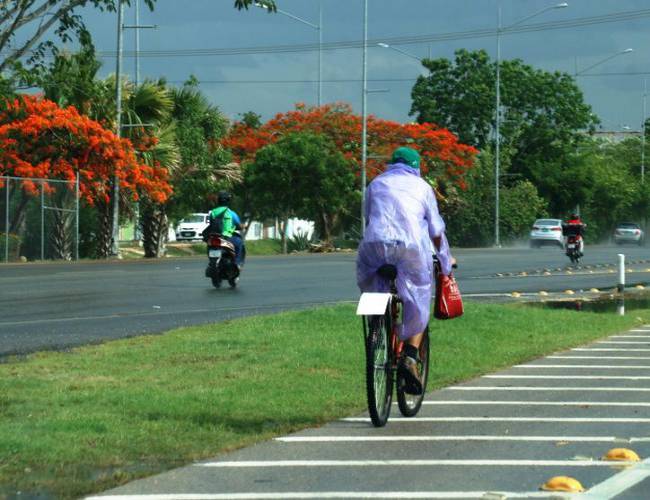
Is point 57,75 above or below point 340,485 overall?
above

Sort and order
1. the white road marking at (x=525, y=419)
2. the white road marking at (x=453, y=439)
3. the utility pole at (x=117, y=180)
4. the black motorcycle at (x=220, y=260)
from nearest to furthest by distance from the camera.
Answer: the white road marking at (x=453, y=439)
the white road marking at (x=525, y=419)
the black motorcycle at (x=220, y=260)
the utility pole at (x=117, y=180)

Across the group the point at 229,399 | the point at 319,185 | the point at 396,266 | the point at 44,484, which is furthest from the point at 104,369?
the point at 319,185

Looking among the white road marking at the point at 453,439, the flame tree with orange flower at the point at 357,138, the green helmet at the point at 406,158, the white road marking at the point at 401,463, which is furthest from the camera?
the flame tree with orange flower at the point at 357,138

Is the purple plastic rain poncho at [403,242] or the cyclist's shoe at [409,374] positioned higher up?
the purple plastic rain poncho at [403,242]

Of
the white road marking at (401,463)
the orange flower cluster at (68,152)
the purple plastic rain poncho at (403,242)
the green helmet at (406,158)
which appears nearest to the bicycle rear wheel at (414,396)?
the purple plastic rain poncho at (403,242)

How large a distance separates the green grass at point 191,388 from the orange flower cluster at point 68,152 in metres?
21.1

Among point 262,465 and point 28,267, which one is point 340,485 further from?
point 28,267

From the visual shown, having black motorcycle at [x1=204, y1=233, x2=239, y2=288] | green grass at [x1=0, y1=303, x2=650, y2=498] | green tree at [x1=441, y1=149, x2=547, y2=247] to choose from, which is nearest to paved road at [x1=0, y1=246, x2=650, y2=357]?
black motorcycle at [x1=204, y1=233, x2=239, y2=288]

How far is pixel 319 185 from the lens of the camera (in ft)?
→ 183

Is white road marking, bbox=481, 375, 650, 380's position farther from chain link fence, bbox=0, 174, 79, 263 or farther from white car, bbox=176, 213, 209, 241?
white car, bbox=176, 213, 209, 241

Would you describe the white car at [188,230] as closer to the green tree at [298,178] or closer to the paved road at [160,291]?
the green tree at [298,178]

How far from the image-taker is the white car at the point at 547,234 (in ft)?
203

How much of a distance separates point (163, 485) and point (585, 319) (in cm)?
1269

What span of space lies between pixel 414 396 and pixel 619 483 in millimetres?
2606
